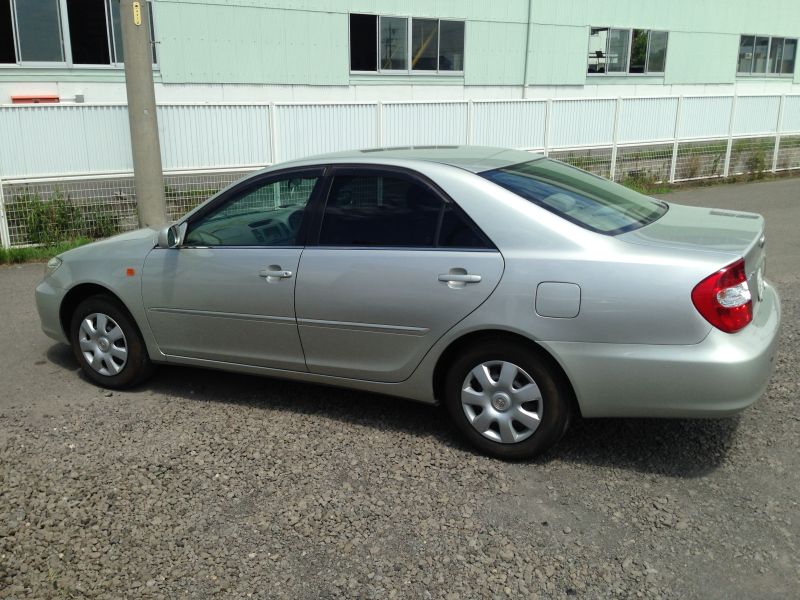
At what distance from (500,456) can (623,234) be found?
130cm

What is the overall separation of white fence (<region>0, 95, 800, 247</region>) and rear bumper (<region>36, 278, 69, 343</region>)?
4543 millimetres

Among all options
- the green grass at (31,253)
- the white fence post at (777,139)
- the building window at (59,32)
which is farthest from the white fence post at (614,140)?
the green grass at (31,253)

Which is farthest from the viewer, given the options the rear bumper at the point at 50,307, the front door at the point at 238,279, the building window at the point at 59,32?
the building window at the point at 59,32

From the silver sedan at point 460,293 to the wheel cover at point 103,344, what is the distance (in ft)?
0.04

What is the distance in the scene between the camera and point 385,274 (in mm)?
4180

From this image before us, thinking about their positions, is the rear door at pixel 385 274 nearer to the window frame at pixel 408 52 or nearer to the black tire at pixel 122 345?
the black tire at pixel 122 345

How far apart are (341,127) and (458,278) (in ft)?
25.9

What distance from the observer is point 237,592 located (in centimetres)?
309

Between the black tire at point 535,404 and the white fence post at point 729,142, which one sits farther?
the white fence post at point 729,142

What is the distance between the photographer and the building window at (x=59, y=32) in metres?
14.0

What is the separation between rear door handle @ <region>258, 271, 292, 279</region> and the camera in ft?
14.7

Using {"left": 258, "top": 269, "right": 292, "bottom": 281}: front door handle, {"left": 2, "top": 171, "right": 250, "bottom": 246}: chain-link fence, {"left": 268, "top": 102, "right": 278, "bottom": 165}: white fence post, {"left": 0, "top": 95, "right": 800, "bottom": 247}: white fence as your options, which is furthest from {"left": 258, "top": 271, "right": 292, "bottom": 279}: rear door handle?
{"left": 268, "top": 102, "right": 278, "bottom": 165}: white fence post

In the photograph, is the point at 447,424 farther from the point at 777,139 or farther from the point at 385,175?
the point at 777,139

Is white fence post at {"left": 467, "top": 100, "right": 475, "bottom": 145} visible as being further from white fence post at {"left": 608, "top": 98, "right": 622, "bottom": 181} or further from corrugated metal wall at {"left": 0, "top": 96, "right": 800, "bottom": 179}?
white fence post at {"left": 608, "top": 98, "right": 622, "bottom": 181}
